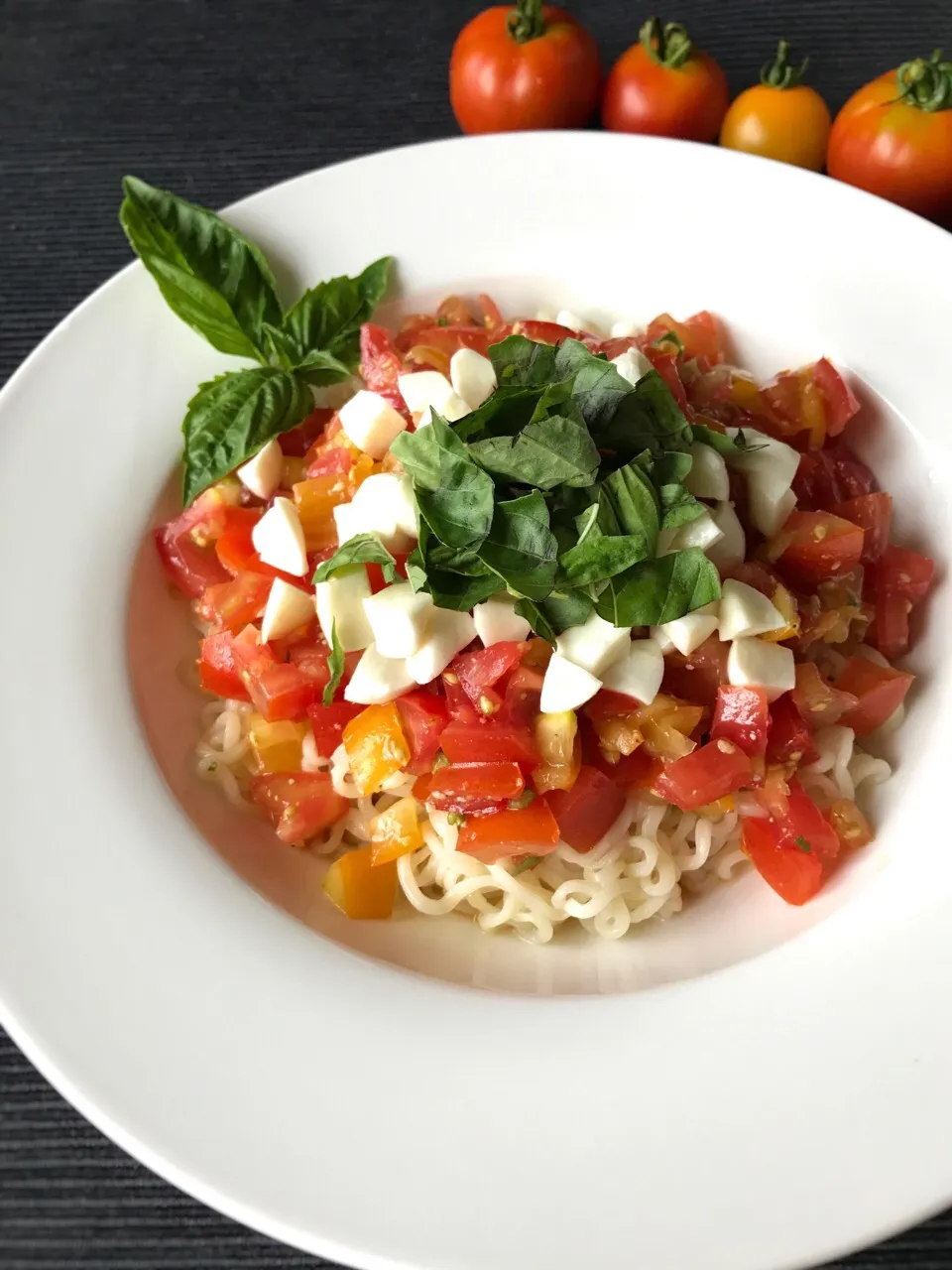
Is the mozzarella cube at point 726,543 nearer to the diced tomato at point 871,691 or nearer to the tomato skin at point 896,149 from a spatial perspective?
the diced tomato at point 871,691

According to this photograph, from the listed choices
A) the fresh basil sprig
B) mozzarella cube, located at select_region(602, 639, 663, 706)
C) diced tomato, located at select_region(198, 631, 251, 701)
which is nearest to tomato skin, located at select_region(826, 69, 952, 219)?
the fresh basil sprig

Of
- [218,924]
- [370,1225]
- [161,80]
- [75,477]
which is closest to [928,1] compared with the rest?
[161,80]

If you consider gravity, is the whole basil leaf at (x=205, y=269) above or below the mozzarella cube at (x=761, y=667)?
above

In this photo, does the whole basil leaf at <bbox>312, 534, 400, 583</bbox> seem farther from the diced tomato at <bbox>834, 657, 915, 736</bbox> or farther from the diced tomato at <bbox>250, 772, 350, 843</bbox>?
the diced tomato at <bbox>834, 657, 915, 736</bbox>

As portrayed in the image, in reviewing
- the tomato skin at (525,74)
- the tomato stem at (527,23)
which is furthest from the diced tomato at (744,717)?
the tomato stem at (527,23)

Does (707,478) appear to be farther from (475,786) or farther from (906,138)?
(906,138)

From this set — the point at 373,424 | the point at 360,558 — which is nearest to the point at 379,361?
the point at 373,424
